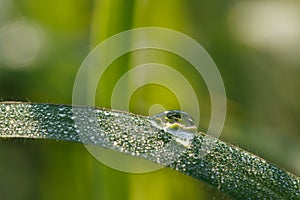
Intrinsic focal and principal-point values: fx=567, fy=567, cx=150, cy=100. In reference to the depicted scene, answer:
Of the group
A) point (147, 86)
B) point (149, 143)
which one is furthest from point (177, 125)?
point (147, 86)

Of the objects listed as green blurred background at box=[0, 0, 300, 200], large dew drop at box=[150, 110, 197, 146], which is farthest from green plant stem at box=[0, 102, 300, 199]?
green blurred background at box=[0, 0, 300, 200]

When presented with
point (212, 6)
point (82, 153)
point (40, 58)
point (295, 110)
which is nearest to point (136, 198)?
point (82, 153)

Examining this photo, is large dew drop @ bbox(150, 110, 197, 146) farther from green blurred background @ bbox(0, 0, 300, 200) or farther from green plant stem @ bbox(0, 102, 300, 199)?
green blurred background @ bbox(0, 0, 300, 200)

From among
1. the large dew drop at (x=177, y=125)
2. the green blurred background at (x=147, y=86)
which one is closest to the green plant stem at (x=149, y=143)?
the large dew drop at (x=177, y=125)

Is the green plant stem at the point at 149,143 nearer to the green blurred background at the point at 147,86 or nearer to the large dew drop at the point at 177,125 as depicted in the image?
the large dew drop at the point at 177,125

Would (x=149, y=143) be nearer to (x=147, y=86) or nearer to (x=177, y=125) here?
(x=177, y=125)

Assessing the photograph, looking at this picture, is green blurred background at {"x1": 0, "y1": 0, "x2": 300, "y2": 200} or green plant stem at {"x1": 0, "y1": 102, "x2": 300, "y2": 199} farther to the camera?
green blurred background at {"x1": 0, "y1": 0, "x2": 300, "y2": 200}

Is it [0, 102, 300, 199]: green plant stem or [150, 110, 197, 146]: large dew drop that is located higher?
[150, 110, 197, 146]: large dew drop
